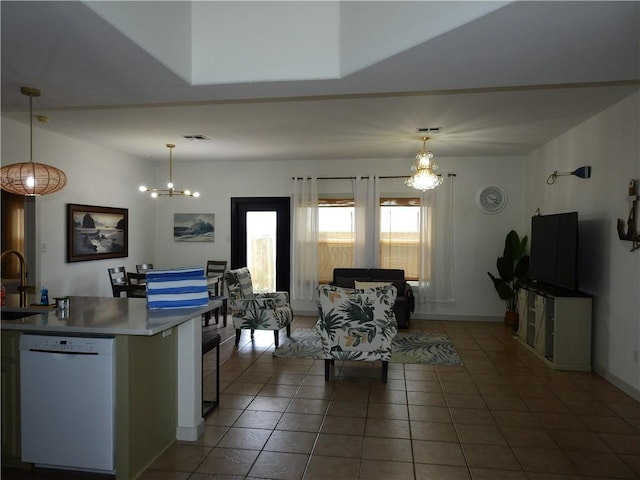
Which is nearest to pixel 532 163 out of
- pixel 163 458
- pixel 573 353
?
pixel 573 353

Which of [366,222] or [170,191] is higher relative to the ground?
[170,191]

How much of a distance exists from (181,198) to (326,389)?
5.17 meters

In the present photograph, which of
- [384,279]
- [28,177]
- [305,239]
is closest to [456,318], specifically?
[384,279]

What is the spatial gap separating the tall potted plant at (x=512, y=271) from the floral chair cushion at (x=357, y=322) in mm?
3171

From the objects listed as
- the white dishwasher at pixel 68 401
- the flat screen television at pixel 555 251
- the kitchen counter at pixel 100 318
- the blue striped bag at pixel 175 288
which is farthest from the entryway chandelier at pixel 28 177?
the flat screen television at pixel 555 251

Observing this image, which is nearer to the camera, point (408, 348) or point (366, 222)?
point (408, 348)

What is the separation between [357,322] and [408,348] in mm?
1650

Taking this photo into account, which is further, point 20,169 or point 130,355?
point 20,169

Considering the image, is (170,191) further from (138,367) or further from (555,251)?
(555,251)

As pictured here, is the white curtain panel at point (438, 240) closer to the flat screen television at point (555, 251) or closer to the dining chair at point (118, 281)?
the flat screen television at point (555, 251)

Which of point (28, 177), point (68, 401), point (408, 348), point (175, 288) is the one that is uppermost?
point (28, 177)

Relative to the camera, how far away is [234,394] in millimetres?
4035

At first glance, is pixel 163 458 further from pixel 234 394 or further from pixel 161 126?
pixel 161 126

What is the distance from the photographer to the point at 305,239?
7562mm
